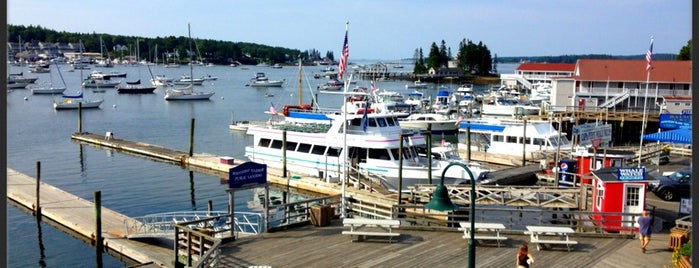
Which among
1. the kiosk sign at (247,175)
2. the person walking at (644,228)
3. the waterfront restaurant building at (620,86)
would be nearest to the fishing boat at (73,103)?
the waterfront restaurant building at (620,86)

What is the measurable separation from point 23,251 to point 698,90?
2782 centimetres

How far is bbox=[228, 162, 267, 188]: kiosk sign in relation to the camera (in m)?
16.5

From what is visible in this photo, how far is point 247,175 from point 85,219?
12.9m

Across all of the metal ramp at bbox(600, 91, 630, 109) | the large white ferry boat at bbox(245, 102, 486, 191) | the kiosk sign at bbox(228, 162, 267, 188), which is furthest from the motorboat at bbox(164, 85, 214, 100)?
the kiosk sign at bbox(228, 162, 267, 188)

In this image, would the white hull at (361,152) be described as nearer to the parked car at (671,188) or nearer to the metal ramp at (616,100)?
the parked car at (671,188)

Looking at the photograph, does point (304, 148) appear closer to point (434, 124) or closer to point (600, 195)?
point (600, 195)

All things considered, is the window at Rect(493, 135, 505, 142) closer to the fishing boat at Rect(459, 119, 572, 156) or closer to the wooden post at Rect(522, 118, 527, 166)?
the fishing boat at Rect(459, 119, 572, 156)

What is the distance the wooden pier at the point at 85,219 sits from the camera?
21406 mm

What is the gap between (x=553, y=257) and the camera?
582 inches

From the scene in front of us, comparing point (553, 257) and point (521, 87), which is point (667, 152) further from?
point (521, 87)

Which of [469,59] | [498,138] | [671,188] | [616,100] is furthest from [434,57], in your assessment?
[671,188]

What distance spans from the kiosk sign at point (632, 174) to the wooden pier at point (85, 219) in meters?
13.0

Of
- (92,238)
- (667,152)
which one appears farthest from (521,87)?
(92,238)

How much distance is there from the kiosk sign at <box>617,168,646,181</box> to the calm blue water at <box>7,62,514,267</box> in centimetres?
1487
